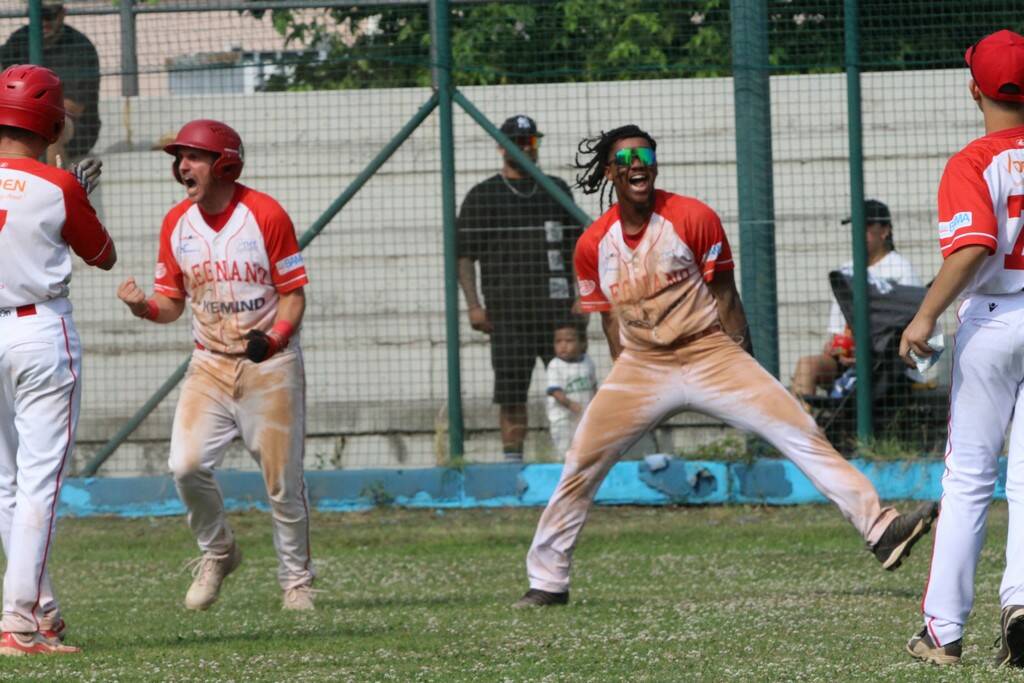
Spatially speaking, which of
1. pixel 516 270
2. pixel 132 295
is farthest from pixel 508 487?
pixel 132 295

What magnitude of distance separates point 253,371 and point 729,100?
4.55 metres

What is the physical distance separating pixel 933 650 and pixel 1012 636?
0.29 meters

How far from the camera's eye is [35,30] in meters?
11.5

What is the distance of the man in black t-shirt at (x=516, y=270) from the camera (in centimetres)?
1126

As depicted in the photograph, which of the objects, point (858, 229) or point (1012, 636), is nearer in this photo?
point (1012, 636)

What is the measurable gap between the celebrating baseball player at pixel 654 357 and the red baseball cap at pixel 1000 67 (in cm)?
225

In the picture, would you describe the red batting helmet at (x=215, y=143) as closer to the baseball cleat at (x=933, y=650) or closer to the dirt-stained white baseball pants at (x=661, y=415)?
the dirt-stained white baseball pants at (x=661, y=415)

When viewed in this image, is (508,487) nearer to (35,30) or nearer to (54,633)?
(35,30)

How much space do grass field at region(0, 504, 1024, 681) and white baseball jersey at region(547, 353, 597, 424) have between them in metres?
0.69

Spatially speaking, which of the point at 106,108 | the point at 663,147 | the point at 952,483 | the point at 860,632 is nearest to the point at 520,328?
the point at 663,147

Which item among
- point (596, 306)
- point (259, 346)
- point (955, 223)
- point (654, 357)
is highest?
point (955, 223)

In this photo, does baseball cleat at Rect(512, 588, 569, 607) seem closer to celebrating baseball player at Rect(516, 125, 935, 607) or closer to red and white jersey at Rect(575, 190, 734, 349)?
celebrating baseball player at Rect(516, 125, 935, 607)

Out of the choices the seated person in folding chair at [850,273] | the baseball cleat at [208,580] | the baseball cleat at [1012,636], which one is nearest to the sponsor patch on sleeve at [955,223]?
the baseball cleat at [1012,636]

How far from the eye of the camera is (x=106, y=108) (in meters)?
12.0
